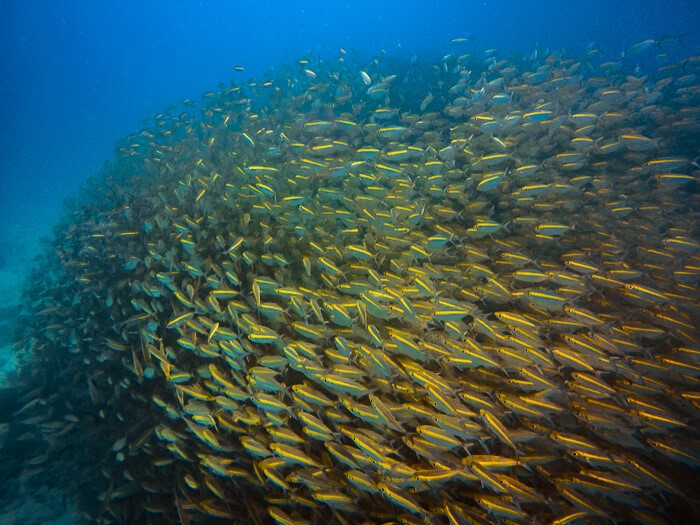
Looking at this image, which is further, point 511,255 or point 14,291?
point 14,291

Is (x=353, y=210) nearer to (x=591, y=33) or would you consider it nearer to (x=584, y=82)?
(x=584, y=82)

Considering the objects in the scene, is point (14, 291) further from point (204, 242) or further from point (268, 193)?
point (268, 193)

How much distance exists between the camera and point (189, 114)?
14180 mm

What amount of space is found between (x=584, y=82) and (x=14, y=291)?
2719 centimetres

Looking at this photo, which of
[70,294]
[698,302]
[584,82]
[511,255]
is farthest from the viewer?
[584,82]

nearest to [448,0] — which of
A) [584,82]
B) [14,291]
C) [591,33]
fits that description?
[591,33]

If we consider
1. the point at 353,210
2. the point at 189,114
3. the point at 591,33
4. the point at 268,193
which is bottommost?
the point at 353,210

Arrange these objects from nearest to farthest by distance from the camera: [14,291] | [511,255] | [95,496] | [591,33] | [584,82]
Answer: [511,255]
[95,496]
[584,82]
[14,291]
[591,33]

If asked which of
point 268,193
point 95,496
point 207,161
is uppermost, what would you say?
point 207,161

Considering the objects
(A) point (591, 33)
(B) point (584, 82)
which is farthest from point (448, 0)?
(B) point (584, 82)

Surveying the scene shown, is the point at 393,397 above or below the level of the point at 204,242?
below

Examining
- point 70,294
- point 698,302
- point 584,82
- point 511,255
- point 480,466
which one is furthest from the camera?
point 584,82

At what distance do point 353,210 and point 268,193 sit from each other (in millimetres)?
1613

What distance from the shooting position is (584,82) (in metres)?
10.5
